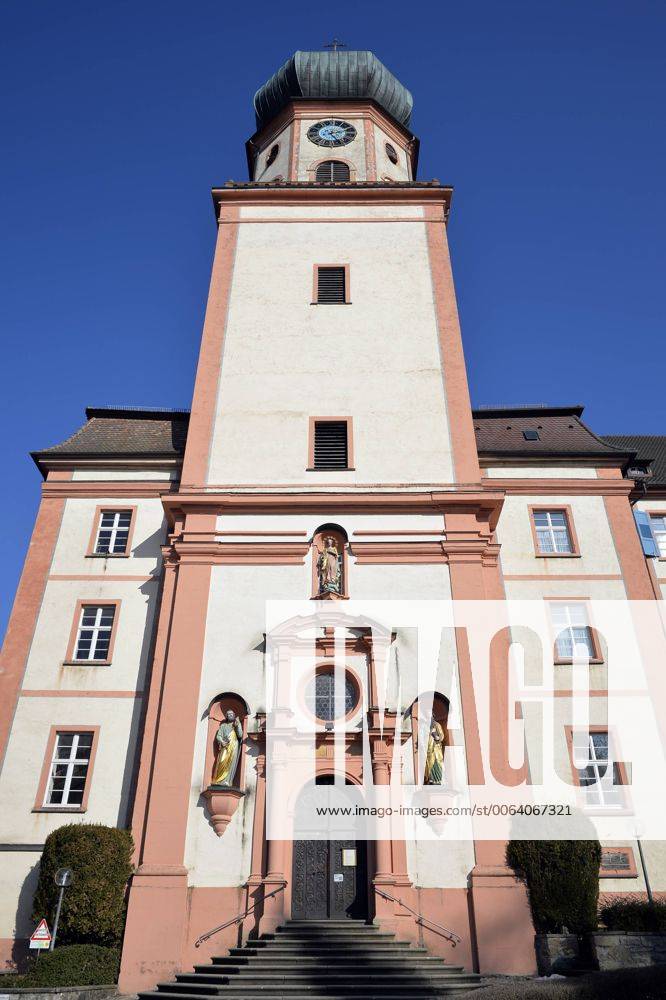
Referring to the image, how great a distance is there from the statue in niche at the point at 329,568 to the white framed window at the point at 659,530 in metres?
9.52

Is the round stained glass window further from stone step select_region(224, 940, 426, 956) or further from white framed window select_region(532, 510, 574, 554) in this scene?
white framed window select_region(532, 510, 574, 554)

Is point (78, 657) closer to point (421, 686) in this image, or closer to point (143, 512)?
point (143, 512)

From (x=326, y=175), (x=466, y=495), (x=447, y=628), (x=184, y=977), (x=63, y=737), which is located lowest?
(x=184, y=977)

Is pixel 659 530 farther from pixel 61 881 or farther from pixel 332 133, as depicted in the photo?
pixel 61 881

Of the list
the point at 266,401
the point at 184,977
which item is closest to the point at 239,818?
the point at 184,977

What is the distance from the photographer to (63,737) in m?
18.5

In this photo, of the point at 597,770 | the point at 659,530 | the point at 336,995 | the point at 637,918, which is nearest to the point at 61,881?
the point at 336,995

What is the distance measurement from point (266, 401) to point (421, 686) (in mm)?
8469

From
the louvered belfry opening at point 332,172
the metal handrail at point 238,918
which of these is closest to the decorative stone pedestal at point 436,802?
the metal handrail at point 238,918

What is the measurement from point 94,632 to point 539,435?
13353 mm

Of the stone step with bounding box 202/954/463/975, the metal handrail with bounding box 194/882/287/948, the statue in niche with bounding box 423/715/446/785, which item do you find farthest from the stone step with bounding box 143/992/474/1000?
the statue in niche with bounding box 423/715/446/785

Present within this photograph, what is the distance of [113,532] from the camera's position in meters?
21.7

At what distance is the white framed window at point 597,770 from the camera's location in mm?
18047

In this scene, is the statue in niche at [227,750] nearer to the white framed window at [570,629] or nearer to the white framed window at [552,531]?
the white framed window at [570,629]
